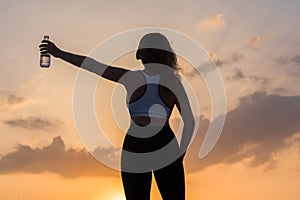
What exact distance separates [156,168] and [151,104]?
659 mm

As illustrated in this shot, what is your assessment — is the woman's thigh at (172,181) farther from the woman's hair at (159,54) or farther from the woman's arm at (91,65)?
the woman's arm at (91,65)

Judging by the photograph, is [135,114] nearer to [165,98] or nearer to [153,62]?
[165,98]

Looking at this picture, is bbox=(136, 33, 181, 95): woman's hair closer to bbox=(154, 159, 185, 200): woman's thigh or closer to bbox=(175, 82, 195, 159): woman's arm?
bbox=(175, 82, 195, 159): woman's arm

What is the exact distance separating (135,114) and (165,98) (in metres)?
0.35

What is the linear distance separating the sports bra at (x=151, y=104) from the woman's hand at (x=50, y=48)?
3.09ft

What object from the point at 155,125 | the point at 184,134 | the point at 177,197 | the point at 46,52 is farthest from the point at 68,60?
the point at 177,197

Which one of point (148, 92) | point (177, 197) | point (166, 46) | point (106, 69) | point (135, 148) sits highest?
point (166, 46)

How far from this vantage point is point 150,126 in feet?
10.6

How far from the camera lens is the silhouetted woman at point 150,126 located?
3221 millimetres

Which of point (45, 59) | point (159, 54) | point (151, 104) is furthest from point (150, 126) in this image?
point (45, 59)

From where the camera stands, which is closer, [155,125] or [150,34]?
[155,125]

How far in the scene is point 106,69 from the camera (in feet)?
10.6

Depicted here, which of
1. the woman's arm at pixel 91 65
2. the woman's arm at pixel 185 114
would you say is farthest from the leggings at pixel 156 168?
the woman's arm at pixel 91 65

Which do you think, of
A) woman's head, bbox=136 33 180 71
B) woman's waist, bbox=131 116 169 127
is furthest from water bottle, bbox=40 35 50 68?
woman's waist, bbox=131 116 169 127
